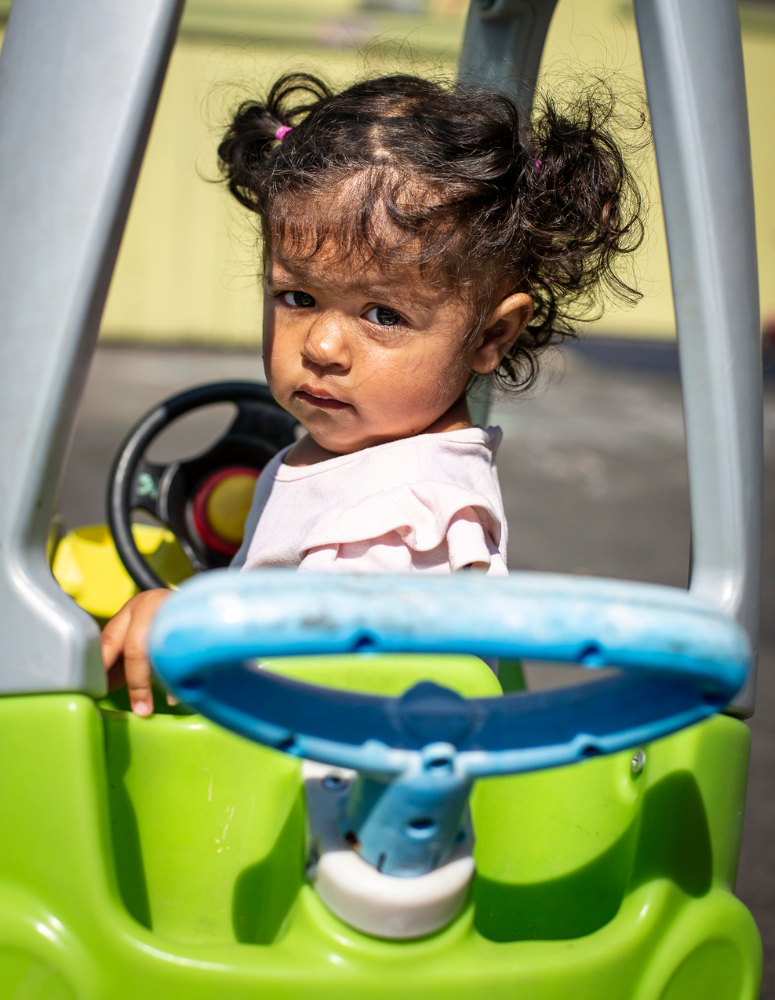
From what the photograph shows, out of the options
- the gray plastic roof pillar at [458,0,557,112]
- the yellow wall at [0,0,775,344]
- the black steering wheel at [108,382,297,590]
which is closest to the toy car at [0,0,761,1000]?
the gray plastic roof pillar at [458,0,557,112]

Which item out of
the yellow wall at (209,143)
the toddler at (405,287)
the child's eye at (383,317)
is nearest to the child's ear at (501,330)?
the toddler at (405,287)

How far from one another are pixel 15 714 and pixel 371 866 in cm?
26

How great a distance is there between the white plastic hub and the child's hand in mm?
194

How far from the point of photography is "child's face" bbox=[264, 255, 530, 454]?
34.2 inches

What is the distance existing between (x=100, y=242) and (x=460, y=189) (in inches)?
15.8

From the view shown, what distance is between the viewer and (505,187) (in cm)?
94

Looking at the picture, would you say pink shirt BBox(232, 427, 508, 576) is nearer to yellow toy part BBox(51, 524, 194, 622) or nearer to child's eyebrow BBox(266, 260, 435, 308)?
child's eyebrow BBox(266, 260, 435, 308)

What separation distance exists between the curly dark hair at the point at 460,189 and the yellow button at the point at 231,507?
0.40m

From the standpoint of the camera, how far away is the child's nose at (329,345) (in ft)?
2.85

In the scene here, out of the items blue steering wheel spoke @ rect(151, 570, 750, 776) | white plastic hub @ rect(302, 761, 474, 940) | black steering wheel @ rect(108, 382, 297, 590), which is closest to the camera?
blue steering wheel spoke @ rect(151, 570, 750, 776)

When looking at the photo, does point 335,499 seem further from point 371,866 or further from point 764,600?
point 764,600

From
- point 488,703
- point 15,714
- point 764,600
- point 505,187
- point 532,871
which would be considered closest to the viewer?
point 488,703

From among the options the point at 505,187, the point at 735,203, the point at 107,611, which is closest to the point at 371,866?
the point at 735,203

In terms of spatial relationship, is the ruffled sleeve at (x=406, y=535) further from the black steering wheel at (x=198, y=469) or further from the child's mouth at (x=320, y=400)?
the black steering wheel at (x=198, y=469)
